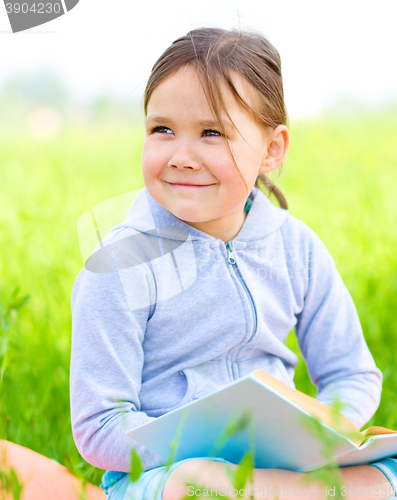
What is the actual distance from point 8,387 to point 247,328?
2.81ft

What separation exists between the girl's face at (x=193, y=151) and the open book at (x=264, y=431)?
51 centimetres

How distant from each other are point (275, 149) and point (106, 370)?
0.72 meters

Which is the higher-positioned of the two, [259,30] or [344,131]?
[259,30]

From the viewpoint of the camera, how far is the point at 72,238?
10.8 feet

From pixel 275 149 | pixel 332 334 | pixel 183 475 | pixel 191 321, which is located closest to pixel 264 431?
pixel 183 475

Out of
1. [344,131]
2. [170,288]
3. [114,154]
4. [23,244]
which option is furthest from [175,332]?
[344,131]

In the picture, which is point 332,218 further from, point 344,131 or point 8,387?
point 344,131

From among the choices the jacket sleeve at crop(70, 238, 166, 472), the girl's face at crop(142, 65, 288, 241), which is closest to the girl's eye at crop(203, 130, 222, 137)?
the girl's face at crop(142, 65, 288, 241)

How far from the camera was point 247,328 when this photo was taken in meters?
1.42

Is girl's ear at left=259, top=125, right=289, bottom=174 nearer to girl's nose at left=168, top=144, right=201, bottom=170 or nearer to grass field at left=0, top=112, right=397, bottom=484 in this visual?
grass field at left=0, top=112, right=397, bottom=484

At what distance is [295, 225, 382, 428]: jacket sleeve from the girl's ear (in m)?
0.27

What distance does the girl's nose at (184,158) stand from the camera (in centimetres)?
129

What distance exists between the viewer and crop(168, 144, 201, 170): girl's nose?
129 cm

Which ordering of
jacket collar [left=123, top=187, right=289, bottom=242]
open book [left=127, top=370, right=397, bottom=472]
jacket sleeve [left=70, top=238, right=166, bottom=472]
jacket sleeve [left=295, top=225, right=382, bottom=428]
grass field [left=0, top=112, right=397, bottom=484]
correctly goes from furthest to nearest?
grass field [left=0, top=112, right=397, bottom=484], jacket sleeve [left=295, top=225, right=382, bottom=428], jacket collar [left=123, top=187, right=289, bottom=242], jacket sleeve [left=70, top=238, right=166, bottom=472], open book [left=127, top=370, right=397, bottom=472]
